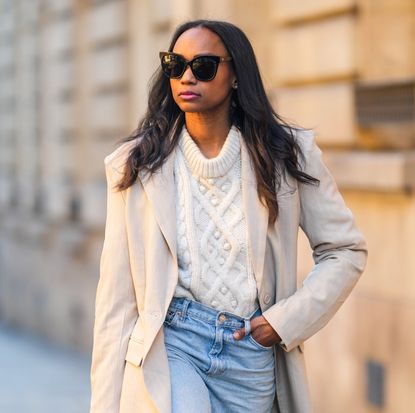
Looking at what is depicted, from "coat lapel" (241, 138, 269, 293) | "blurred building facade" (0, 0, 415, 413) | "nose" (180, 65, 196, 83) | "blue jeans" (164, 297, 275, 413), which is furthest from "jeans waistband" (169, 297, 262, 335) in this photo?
"blurred building facade" (0, 0, 415, 413)

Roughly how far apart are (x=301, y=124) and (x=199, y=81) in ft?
15.1

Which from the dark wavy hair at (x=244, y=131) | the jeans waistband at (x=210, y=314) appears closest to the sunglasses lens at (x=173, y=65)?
the dark wavy hair at (x=244, y=131)

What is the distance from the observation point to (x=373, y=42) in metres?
7.32

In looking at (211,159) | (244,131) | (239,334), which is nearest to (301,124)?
(244,131)

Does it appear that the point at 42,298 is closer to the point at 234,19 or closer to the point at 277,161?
the point at 234,19

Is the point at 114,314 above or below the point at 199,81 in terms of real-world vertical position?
below

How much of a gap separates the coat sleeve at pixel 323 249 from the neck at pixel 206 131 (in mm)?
249

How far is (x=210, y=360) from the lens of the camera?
11.3ft

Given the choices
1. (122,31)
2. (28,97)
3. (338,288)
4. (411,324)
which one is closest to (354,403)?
(411,324)

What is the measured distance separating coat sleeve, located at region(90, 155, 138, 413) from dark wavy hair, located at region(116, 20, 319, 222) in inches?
6.4

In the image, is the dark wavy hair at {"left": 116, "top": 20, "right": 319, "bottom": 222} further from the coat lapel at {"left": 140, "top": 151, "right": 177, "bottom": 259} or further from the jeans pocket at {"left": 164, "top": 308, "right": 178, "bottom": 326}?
the jeans pocket at {"left": 164, "top": 308, "right": 178, "bottom": 326}

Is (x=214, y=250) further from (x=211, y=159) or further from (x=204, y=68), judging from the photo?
(x=204, y=68)

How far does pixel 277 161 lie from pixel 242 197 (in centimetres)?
16

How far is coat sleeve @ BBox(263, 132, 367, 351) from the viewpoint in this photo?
3602mm
